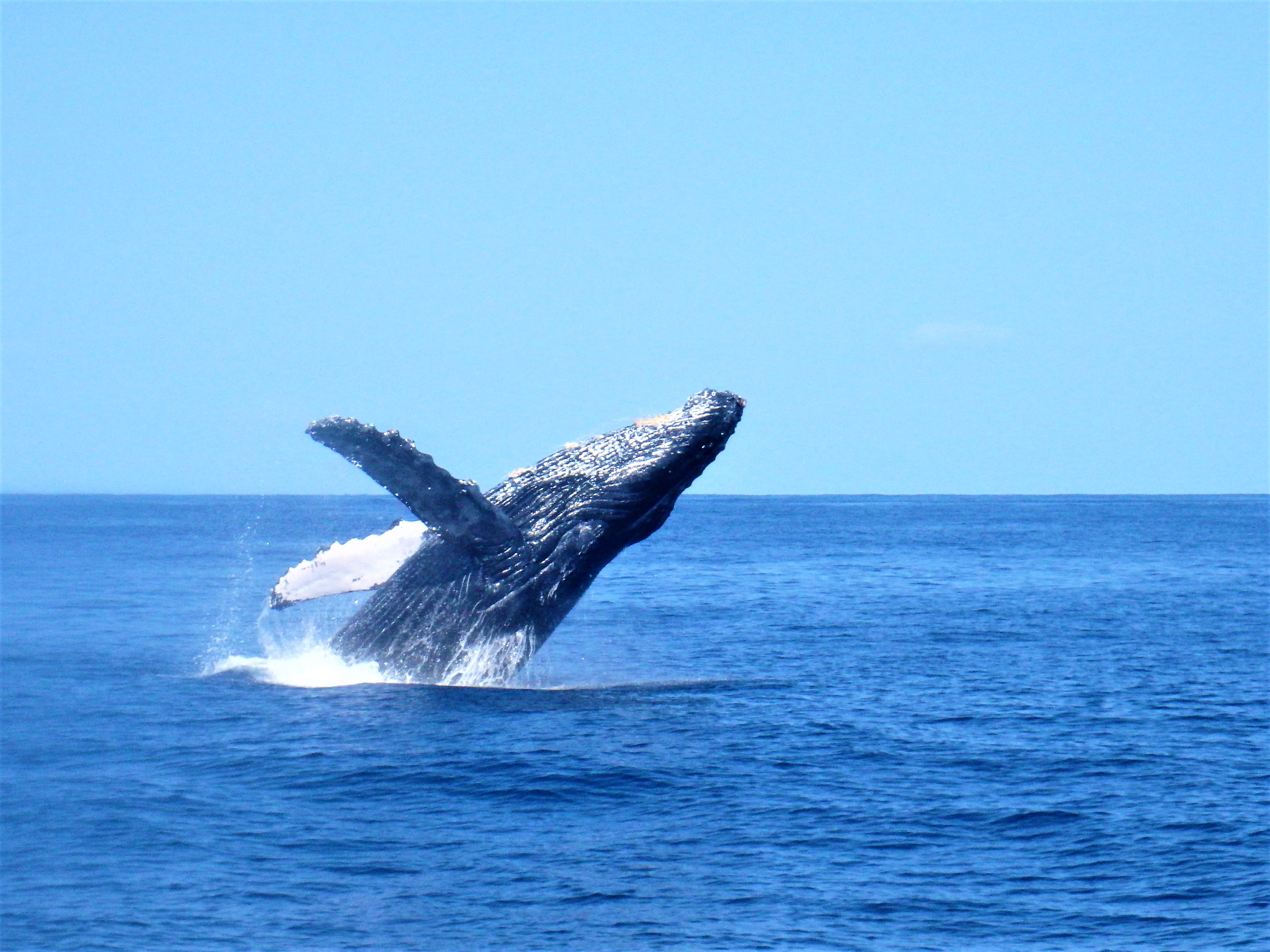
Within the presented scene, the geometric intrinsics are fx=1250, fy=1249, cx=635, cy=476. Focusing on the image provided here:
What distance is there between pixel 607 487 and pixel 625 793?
373 centimetres

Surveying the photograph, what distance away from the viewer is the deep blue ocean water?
7.24 m

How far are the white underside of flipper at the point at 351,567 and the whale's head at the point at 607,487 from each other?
A: 99 cm

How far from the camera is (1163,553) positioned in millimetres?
55469

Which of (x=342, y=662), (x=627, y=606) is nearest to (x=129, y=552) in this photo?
(x=627, y=606)

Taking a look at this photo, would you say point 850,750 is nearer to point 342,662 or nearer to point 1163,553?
point 342,662

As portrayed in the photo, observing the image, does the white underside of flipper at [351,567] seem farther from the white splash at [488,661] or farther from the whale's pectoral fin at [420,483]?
the white splash at [488,661]

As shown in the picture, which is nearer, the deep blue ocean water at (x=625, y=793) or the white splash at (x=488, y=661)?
the deep blue ocean water at (x=625, y=793)

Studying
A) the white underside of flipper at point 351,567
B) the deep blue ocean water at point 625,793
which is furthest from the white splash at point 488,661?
the white underside of flipper at point 351,567

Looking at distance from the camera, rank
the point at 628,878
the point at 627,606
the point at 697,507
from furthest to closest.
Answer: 1. the point at 697,507
2. the point at 627,606
3. the point at 628,878

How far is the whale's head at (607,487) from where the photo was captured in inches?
488

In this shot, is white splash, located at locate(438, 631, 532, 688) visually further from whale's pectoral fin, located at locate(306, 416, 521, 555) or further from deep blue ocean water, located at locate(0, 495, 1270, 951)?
whale's pectoral fin, located at locate(306, 416, 521, 555)

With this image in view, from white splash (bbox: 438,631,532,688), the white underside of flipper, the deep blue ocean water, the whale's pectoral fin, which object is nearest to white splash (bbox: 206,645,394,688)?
the deep blue ocean water

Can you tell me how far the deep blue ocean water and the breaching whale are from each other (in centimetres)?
55

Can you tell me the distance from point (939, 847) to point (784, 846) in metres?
1.15
